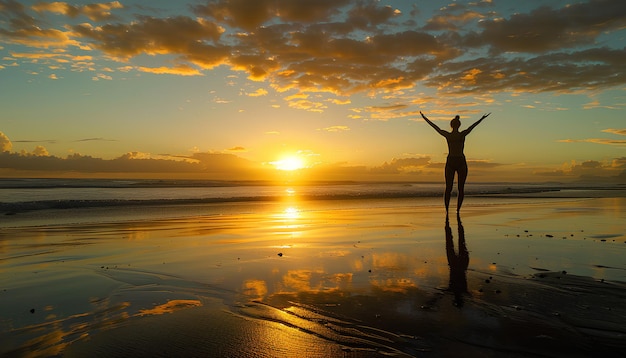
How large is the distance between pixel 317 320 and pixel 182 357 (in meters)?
1.36

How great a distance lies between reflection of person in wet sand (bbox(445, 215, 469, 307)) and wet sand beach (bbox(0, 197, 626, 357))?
31 millimetres

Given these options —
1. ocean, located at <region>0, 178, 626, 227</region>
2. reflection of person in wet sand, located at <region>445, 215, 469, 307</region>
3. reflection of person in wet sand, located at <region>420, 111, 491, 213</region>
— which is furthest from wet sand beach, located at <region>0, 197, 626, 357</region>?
ocean, located at <region>0, 178, 626, 227</region>

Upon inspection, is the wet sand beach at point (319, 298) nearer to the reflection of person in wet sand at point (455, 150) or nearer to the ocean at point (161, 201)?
the reflection of person in wet sand at point (455, 150)

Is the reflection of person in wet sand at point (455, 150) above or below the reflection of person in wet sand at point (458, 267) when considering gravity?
above

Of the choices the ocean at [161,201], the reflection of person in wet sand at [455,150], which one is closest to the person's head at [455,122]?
the reflection of person in wet sand at [455,150]

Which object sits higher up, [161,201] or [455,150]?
[455,150]

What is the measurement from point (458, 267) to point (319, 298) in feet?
9.22

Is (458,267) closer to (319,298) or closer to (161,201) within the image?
(319,298)

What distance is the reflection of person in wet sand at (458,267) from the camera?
15.6 feet

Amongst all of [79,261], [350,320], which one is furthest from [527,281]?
[79,261]

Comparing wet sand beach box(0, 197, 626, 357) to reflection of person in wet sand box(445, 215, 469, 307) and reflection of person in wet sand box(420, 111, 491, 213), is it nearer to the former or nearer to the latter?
reflection of person in wet sand box(445, 215, 469, 307)

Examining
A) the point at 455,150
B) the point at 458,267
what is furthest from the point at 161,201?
the point at 458,267

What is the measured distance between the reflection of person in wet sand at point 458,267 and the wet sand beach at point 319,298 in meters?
0.03

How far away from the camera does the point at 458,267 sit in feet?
20.4
